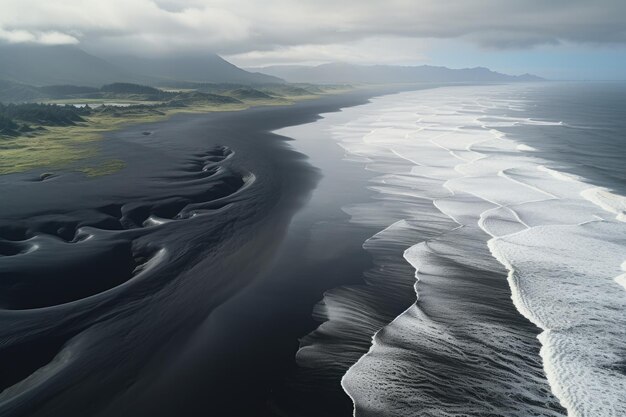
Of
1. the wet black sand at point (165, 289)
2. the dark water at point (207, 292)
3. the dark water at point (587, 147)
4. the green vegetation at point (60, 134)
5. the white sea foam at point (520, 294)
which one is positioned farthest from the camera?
the green vegetation at point (60, 134)

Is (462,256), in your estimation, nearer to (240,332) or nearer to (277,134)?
(240,332)

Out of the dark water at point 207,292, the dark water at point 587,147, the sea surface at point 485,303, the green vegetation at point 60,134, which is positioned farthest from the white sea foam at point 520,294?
the green vegetation at point 60,134

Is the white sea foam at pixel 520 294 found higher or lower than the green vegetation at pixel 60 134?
lower

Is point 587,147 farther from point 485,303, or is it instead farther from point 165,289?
point 165,289

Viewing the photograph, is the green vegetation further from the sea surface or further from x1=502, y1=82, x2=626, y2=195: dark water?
x1=502, y1=82, x2=626, y2=195: dark water

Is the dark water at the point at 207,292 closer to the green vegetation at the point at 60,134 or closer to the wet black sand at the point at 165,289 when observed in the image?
the wet black sand at the point at 165,289

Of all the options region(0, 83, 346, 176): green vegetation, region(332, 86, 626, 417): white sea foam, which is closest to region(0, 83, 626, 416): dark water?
region(332, 86, 626, 417): white sea foam
